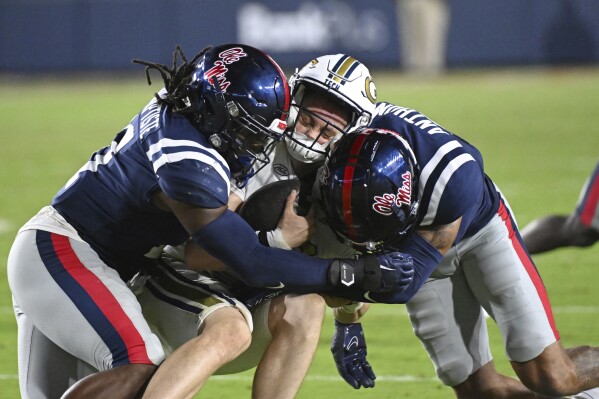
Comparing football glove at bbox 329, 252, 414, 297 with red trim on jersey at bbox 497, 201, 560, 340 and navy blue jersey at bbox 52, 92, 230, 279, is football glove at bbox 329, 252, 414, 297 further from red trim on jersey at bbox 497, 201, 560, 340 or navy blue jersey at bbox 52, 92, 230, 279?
red trim on jersey at bbox 497, 201, 560, 340

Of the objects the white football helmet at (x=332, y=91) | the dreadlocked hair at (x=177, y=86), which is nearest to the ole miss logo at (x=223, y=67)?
the dreadlocked hair at (x=177, y=86)

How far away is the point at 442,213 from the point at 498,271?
0.50 metres

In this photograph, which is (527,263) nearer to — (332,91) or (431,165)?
(431,165)

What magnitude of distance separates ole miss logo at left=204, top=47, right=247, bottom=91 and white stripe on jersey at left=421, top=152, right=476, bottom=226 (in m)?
0.82

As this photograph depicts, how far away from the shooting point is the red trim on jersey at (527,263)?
4387mm

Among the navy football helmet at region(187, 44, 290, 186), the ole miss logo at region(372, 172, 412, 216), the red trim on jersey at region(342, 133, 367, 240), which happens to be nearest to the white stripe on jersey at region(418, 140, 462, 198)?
the ole miss logo at region(372, 172, 412, 216)

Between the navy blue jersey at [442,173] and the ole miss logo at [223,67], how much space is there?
Result: 62cm

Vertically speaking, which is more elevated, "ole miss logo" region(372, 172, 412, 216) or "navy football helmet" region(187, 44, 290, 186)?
"navy football helmet" region(187, 44, 290, 186)

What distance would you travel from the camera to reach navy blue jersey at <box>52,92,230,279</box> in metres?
3.65

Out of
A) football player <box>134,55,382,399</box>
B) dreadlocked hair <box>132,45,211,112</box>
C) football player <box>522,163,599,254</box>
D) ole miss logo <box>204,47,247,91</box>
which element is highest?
ole miss logo <box>204,47,247,91</box>

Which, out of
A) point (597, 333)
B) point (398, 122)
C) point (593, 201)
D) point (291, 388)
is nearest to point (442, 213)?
point (398, 122)

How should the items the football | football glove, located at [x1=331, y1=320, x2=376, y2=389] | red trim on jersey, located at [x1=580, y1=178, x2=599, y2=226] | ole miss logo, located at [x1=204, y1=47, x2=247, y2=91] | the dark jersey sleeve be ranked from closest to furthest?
the dark jersey sleeve → ole miss logo, located at [x1=204, y1=47, x2=247, y2=91] → the football → football glove, located at [x1=331, y1=320, x2=376, y2=389] → red trim on jersey, located at [x1=580, y1=178, x2=599, y2=226]

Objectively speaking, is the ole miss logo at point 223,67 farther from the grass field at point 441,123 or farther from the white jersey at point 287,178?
the grass field at point 441,123

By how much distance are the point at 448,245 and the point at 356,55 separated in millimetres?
18678
